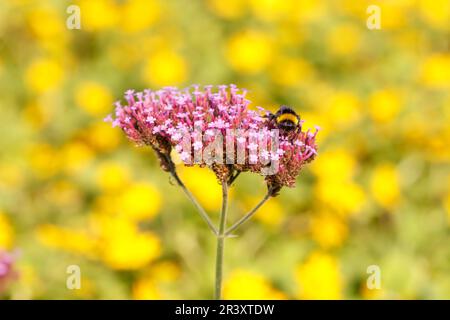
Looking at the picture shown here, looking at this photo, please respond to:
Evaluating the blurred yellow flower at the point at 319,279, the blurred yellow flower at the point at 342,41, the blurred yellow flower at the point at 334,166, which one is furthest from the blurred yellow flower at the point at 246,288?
the blurred yellow flower at the point at 342,41

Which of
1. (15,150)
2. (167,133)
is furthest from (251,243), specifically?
(167,133)

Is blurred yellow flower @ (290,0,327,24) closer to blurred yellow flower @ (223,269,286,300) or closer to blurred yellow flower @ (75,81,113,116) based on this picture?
blurred yellow flower @ (75,81,113,116)

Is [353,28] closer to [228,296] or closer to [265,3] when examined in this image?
[265,3]

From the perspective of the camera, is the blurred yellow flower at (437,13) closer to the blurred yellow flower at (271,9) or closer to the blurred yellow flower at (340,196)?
the blurred yellow flower at (271,9)

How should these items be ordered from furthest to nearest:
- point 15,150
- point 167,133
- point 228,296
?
point 15,150 → point 228,296 → point 167,133

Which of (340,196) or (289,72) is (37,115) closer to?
(289,72)
